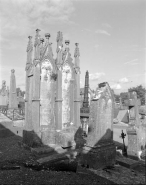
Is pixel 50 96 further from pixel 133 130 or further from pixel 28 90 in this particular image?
pixel 133 130

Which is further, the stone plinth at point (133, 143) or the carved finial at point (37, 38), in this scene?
the carved finial at point (37, 38)

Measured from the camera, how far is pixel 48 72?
10.6 metres

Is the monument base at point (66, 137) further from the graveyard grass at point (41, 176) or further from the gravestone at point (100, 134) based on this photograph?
the gravestone at point (100, 134)

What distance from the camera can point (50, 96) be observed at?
1056 cm

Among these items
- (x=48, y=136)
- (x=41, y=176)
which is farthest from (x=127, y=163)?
(x=48, y=136)

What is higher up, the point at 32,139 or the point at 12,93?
the point at 12,93

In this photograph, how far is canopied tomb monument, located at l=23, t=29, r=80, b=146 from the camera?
980 centimetres

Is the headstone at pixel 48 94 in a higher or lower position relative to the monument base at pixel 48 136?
higher

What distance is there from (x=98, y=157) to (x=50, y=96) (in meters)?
5.38

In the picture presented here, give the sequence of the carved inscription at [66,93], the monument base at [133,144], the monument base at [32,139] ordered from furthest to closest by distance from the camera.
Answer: the carved inscription at [66,93]
the monument base at [32,139]
the monument base at [133,144]

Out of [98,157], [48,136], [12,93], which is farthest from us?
[12,93]

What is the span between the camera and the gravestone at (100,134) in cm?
635

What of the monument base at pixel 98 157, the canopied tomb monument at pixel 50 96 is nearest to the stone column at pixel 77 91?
the canopied tomb monument at pixel 50 96

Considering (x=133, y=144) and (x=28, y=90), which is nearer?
(x=133, y=144)
